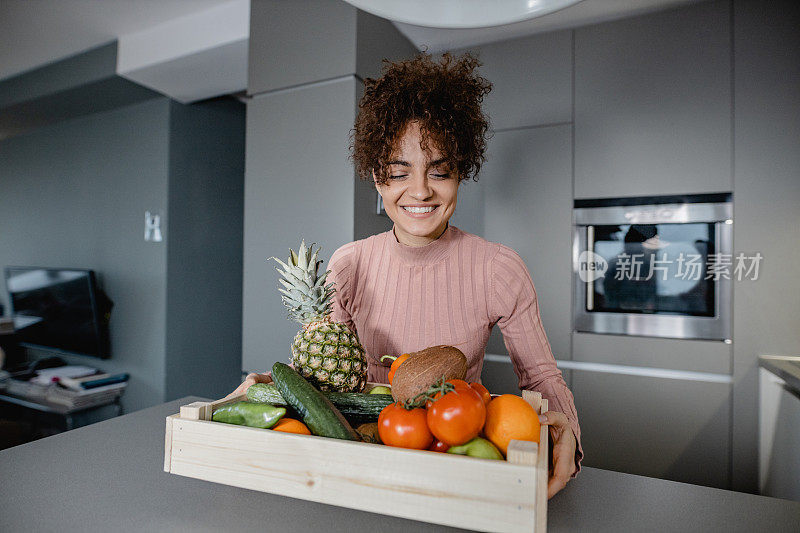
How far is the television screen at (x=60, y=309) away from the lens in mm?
3492

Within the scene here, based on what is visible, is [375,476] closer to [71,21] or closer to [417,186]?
[417,186]

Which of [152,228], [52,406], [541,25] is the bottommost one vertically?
[52,406]

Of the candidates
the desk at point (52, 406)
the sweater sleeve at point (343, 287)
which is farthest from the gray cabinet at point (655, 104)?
the desk at point (52, 406)

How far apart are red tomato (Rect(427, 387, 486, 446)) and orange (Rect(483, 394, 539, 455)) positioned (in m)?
0.04

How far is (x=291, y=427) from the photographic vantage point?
26.0 inches

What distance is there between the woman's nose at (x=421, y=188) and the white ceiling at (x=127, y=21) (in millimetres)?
1792

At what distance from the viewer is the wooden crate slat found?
1.72 ft

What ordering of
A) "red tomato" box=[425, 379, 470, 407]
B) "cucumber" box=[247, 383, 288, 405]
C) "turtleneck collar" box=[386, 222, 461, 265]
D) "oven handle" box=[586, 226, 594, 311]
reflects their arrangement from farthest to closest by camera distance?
1. "oven handle" box=[586, 226, 594, 311]
2. "turtleneck collar" box=[386, 222, 461, 265]
3. "cucumber" box=[247, 383, 288, 405]
4. "red tomato" box=[425, 379, 470, 407]

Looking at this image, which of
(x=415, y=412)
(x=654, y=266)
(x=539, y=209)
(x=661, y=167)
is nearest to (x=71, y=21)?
(x=539, y=209)

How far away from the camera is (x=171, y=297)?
3385 millimetres

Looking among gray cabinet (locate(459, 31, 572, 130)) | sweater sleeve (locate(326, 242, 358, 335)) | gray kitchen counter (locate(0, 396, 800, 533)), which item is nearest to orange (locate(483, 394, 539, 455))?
gray kitchen counter (locate(0, 396, 800, 533))

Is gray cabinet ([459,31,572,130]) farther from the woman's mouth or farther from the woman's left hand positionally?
the woman's left hand

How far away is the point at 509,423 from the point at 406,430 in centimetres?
14

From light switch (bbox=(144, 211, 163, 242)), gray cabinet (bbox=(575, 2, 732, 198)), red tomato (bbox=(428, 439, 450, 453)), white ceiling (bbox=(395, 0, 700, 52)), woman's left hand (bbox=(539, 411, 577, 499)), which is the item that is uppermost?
white ceiling (bbox=(395, 0, 700, 52))
